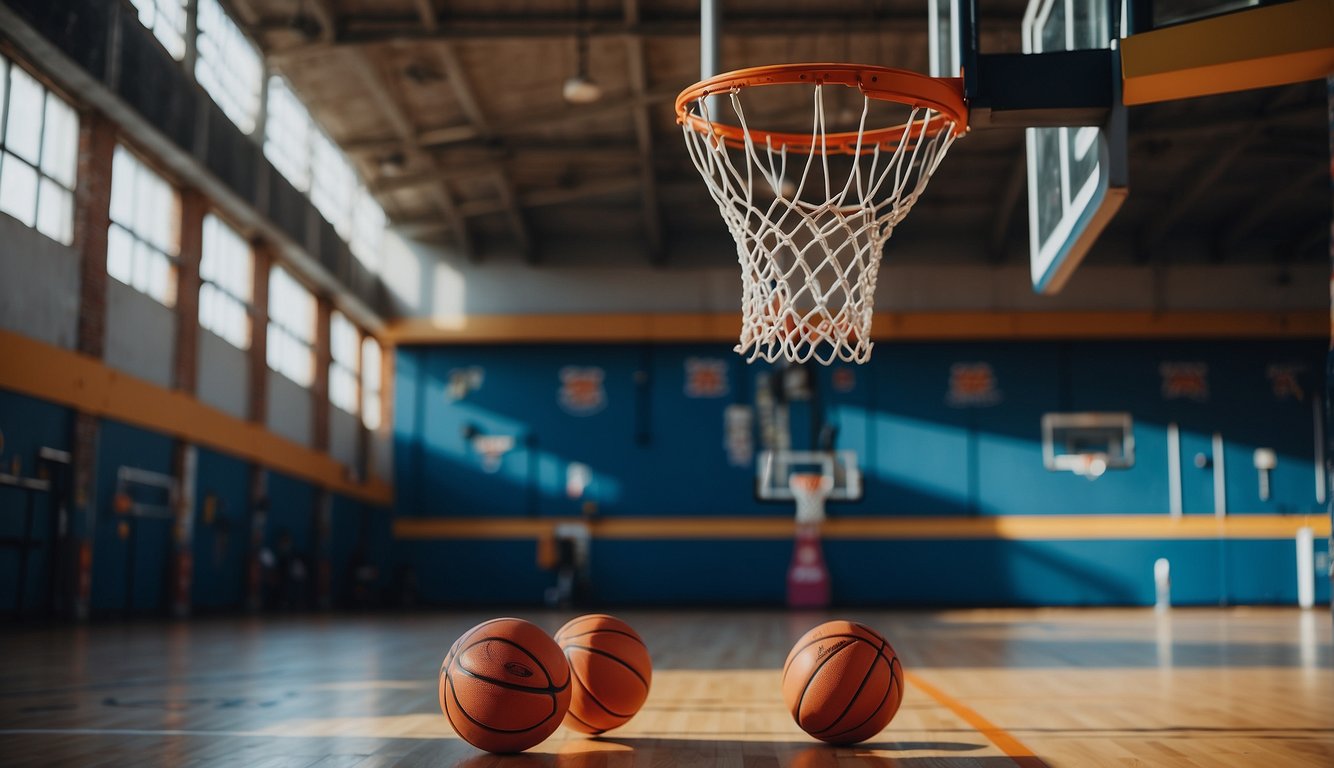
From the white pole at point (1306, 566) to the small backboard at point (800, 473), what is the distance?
6.64 metres

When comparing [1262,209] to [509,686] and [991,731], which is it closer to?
[991,731]

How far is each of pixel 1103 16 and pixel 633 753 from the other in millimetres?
3750

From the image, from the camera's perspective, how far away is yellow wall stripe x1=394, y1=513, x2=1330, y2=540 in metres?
19.7

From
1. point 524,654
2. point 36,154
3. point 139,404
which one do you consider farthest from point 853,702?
point 139,404

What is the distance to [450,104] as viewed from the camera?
1656 cm

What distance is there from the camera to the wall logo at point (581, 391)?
20.5m

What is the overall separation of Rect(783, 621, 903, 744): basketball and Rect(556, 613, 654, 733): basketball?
0.59m

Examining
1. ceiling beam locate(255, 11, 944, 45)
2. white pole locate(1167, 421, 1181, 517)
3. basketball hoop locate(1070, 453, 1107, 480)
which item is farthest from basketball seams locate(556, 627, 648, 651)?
white pole locate(1167, 421, 1181, 517)

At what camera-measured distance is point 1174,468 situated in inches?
782

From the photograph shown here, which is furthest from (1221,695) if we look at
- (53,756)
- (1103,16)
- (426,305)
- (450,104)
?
(426,305)

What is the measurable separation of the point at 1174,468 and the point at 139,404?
1473 cm

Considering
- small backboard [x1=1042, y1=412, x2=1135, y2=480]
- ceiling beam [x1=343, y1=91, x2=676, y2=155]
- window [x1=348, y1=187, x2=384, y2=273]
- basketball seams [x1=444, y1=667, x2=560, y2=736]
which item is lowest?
basketball seams [x1=444, y1=667, x2=560, y2=736]

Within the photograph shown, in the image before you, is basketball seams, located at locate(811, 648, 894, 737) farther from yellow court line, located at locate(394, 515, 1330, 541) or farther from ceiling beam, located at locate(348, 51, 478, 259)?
yellow court line, located at locate(394, 515, 1330, 541)

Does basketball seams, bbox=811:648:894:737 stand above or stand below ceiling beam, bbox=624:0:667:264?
below
